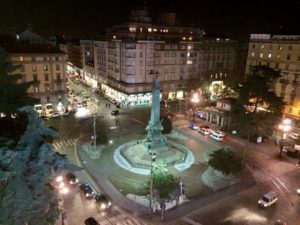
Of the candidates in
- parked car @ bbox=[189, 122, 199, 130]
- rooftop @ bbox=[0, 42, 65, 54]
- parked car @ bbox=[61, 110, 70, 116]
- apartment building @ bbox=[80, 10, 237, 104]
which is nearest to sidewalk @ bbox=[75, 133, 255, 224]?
parked car @ bbox=[189, 122, 199, 130]

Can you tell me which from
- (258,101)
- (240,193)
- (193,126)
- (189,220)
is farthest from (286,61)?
(189,220)

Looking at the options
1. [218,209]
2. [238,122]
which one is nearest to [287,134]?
[238,122]

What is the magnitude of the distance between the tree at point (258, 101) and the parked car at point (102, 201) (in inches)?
1179

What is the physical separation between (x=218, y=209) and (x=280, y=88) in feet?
135

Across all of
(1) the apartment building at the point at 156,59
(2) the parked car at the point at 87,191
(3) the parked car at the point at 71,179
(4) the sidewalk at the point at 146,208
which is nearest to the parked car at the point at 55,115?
(1) the apartment building at the point at 156,59

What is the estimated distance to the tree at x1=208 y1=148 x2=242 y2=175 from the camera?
35781 millimetres

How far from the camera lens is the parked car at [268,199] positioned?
32.8 metres

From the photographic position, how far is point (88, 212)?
3114 cm

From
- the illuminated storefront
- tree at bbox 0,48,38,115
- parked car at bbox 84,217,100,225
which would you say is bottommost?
parked car at bbox 84,217,100,225

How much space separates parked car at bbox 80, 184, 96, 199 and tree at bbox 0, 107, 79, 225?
14.5 m

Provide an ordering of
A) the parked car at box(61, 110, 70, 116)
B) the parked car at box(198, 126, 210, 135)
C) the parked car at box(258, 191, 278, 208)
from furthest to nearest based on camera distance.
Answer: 1. the parked car at box(61, 110, 70, 116)
2. the parked car at box(198, 126, 210, 135)
3. the parked car at box(258, 191, 278, 208)

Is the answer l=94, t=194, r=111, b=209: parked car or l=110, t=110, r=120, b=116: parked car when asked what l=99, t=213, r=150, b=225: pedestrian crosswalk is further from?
l=110, t=110, r=120, b=116: parked car

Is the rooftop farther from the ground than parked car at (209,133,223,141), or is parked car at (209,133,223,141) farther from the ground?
the rooftop

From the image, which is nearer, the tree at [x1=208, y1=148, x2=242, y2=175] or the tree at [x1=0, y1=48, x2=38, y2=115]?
the tree at [x1=0, y1=48, x2=38, y2=115]
